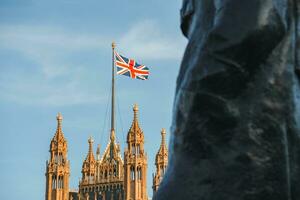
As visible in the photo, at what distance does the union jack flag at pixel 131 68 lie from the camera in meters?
49.8

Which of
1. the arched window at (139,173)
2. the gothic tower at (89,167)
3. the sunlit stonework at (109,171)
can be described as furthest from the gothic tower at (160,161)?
the gothic tower at (89,167)

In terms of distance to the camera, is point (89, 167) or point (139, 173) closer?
→ point (139, 173)

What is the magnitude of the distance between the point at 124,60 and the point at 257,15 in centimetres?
4829

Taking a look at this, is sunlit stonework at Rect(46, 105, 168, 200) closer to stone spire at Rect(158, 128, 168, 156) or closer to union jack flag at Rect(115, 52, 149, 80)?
stone spire at Rect(158, 128, 168, 156)

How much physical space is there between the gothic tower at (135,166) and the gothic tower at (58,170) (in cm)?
446

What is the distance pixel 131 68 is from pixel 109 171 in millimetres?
10415

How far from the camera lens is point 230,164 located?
2.58m

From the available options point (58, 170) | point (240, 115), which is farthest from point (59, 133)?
point (240, 115)

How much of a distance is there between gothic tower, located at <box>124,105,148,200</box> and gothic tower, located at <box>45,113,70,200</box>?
446 cm

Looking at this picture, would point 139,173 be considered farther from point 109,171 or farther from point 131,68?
point 131,68

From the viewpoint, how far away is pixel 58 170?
5338 centimetres

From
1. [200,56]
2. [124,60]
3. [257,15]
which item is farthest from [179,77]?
[124,60]

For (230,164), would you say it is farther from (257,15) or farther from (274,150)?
(257,15)

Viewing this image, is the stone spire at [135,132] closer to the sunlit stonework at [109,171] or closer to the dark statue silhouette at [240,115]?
the sunlit stonework at [109,171]
